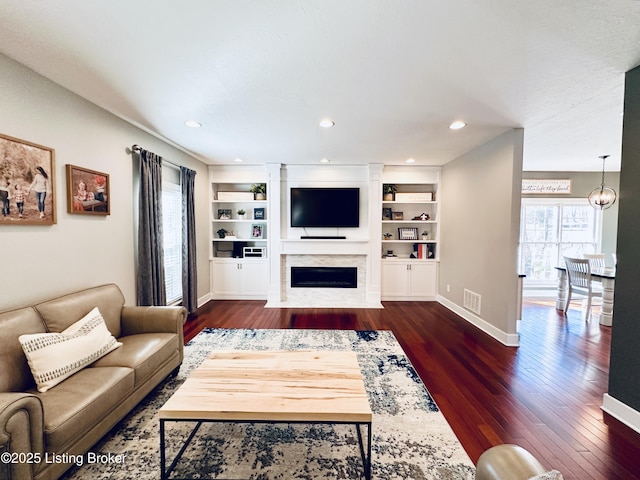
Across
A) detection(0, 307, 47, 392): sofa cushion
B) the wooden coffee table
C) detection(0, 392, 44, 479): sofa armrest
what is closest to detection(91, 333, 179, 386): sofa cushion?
detection(0, 307, 47, 392): sofa cushion

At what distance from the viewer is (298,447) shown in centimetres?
178

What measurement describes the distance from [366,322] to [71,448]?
3433 mm

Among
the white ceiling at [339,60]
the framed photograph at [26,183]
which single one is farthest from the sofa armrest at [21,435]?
the white ceiling at [339,60]

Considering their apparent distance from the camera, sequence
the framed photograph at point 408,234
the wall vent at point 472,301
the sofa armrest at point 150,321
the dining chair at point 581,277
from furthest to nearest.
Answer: the framed photograph at point 408,234
the dining chair at point 581,277
the wall vent at point 472,301
the sofa armrest at point 150,321

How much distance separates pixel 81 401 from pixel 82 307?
0.97m

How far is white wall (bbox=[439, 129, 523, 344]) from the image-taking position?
3.31 metres

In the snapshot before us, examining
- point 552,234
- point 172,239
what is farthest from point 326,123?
point 552,234

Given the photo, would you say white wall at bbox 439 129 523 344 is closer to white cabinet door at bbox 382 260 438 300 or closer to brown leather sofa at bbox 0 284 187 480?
white cabinet door at bbox 382 260 438 300

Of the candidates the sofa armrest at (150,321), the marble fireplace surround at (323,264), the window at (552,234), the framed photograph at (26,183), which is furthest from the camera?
the window at (552,234)

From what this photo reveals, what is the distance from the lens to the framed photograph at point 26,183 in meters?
1.92

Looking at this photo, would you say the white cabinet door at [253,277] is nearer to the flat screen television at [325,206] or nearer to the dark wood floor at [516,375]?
the dark wood floor at [516,375]

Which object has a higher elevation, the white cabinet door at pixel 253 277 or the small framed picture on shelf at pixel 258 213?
the small framed picture on shelf at pixel 258 213

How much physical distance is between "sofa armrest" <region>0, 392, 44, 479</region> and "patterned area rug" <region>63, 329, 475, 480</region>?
437mm

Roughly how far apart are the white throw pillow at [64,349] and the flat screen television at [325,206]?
349cm
